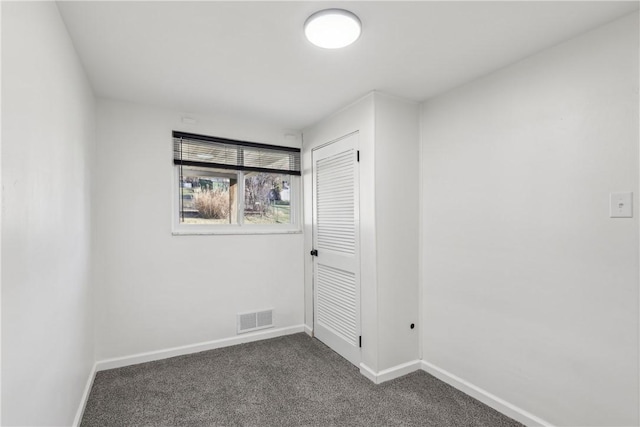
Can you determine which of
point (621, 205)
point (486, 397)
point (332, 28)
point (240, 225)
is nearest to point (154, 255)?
point (240, 225)

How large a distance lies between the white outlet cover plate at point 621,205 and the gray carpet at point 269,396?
4.59 ft

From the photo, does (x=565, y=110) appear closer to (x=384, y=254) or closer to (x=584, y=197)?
(x=584, y=197)

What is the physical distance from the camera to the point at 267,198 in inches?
140

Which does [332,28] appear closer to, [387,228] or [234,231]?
[387,228]

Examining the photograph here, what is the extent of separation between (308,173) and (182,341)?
206 centimetres

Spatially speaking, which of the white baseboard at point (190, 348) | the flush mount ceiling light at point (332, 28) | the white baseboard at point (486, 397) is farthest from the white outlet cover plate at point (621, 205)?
the white baseboard at point (190, 348)

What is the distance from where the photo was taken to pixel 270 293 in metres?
3.40

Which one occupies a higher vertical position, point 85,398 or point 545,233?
point 545,233

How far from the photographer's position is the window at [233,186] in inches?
121

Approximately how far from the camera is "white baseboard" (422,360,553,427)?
6.48 feet

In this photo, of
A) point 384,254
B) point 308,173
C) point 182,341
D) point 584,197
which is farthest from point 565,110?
point 182,341

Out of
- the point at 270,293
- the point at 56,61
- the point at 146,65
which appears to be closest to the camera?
the point at 56,61

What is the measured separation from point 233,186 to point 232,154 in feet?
1.08

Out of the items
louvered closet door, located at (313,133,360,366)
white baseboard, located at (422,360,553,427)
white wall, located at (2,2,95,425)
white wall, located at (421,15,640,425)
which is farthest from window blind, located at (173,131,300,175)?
white baseboard, located at (422,360,553,427)
